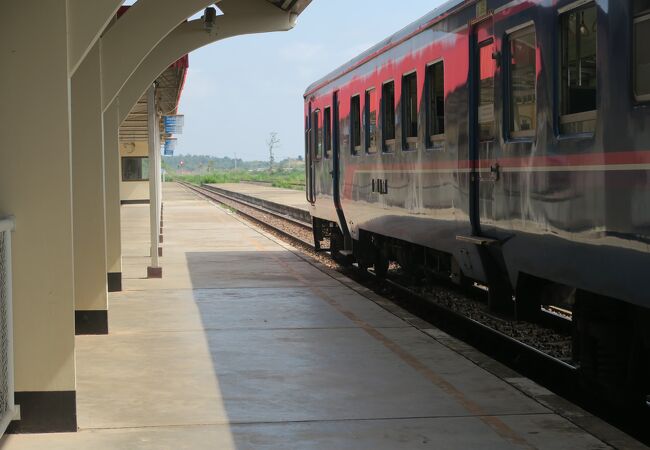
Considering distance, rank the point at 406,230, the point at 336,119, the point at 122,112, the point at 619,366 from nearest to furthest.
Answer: the point at 619,366
the point at 406,230
the point at 122,112
the point at 336,119

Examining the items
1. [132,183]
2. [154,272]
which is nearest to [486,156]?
[154,272]

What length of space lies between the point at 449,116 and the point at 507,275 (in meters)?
1.84

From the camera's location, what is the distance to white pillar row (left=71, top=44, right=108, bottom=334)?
9.55m

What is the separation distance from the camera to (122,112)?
1384 cm

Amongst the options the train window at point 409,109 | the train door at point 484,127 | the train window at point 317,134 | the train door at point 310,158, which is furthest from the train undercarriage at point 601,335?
the train door at point 310,158

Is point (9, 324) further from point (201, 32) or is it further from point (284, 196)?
point (284, 196)

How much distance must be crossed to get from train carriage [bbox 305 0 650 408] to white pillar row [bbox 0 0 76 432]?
3.14 meters

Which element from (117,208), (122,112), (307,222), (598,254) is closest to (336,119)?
(122,112)

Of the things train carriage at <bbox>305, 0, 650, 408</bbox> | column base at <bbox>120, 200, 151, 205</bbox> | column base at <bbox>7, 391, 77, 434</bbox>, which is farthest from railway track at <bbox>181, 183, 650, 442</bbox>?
column base at <bbox>120, 200, 151, 205</bbox>

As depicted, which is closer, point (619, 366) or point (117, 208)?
point (619, 366)

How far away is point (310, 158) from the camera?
60.6 ft

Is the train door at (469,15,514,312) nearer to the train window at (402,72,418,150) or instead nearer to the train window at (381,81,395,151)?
the train window at (402,72,418,150)

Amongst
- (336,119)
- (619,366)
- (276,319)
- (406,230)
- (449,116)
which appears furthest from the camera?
(336,119)

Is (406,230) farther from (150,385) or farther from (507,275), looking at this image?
(150,385)
